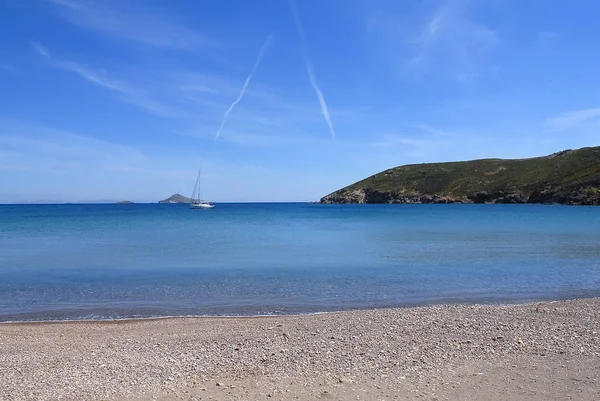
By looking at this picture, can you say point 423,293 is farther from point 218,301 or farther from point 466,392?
point 466,392

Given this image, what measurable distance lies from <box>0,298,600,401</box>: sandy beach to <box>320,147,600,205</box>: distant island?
130m

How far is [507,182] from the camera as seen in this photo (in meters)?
160

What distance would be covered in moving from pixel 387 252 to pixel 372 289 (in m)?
13.8

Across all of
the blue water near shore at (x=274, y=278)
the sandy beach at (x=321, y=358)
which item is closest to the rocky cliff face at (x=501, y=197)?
the blue water near shore at (x=274, y=278)

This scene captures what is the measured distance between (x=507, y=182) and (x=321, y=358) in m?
164

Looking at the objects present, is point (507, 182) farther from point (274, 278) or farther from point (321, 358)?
point (321, 358)

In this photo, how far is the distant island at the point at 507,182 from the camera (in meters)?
133

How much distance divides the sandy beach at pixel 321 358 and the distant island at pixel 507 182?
129725 millimetres

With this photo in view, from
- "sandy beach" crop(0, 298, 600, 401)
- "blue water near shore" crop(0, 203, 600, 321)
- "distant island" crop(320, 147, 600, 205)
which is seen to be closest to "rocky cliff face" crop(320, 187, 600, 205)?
"distant island" crop(320, 147, 600, 205)

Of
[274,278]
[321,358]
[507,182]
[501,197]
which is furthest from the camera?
[507,182]

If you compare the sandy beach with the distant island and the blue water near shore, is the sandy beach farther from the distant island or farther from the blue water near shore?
the distant island

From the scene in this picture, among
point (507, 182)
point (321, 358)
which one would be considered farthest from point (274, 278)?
point (507, 182)

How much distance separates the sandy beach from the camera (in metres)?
7.61

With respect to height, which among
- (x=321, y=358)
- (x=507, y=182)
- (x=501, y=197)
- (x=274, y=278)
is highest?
(x=507, y=182)
